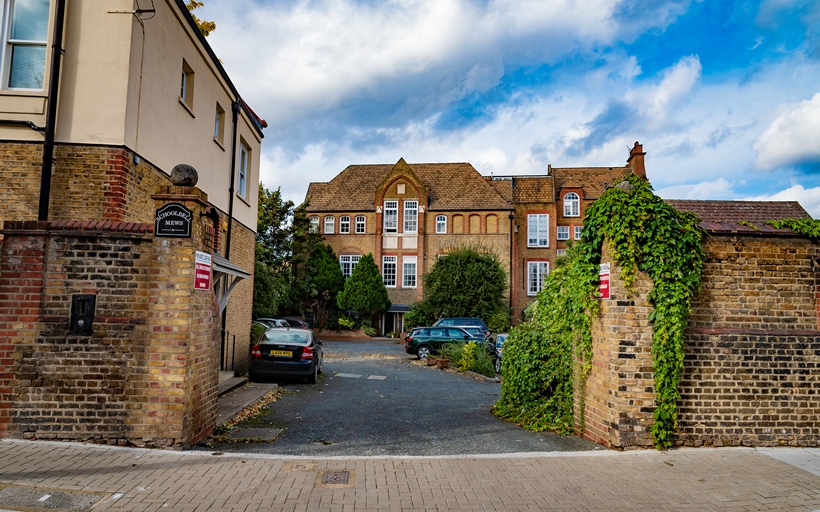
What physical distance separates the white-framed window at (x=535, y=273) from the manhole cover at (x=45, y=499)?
34657mm

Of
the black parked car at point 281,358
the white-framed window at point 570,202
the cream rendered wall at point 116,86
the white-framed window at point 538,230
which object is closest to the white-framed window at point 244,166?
the black parked car at point 281,358

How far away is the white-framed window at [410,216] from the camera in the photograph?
37562 millimetres

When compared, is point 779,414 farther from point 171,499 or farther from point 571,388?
point 171,499

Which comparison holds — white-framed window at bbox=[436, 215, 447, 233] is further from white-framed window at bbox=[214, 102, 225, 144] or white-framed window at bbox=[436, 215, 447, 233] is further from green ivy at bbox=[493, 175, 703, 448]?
green ivy at bbox=[493, 175, 703, 448]

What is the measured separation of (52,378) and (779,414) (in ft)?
29.5

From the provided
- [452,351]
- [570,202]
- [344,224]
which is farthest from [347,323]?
[570,202]

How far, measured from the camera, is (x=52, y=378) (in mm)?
6020

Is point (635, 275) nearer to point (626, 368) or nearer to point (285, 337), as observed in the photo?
point (626, 368)

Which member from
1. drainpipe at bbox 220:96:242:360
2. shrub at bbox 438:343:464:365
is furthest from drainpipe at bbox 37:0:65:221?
shrub at bbox 438:343:464:365

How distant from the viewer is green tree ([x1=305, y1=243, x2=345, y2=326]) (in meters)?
35.7

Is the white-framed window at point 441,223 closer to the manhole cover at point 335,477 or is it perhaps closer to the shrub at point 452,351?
the shrub at point 452,351

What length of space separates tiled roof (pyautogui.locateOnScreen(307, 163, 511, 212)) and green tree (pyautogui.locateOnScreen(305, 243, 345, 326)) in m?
3.93

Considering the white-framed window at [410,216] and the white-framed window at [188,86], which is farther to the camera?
the white-framed window at [410,216]

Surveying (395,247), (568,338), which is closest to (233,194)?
(568,338)
